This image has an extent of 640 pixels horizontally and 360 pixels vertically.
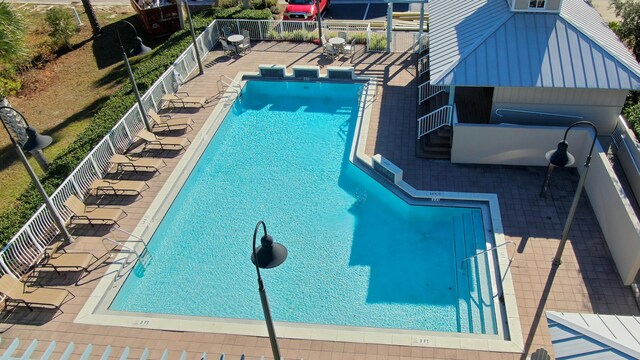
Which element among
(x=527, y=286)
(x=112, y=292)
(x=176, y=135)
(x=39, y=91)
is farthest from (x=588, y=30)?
(x=39, y=91)

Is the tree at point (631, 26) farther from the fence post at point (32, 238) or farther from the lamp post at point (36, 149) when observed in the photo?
the fence post at point (32, 238)

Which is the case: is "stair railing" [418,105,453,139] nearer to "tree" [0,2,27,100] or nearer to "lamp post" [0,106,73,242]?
"lamp post" [0,106,73,242]

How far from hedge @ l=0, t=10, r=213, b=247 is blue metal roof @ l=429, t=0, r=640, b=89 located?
36.0ft

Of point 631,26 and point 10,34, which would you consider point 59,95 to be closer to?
point 10,34

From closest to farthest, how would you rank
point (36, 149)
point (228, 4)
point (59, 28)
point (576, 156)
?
point (36, 149)
point (576, 156)
point (59, 28)
point (228, 4)

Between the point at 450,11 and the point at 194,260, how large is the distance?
41.8 feet

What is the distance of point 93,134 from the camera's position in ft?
54.5

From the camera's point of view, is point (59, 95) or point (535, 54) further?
point (59, 95)

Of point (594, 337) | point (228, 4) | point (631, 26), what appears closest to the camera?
point (594, 337)

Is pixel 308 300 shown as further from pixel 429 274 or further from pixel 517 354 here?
pixel 517 354

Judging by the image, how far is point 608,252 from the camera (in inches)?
502

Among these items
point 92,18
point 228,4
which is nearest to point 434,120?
point 228,4

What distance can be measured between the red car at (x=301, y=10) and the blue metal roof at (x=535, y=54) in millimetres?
10899

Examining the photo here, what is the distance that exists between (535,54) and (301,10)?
1407 centimetres
